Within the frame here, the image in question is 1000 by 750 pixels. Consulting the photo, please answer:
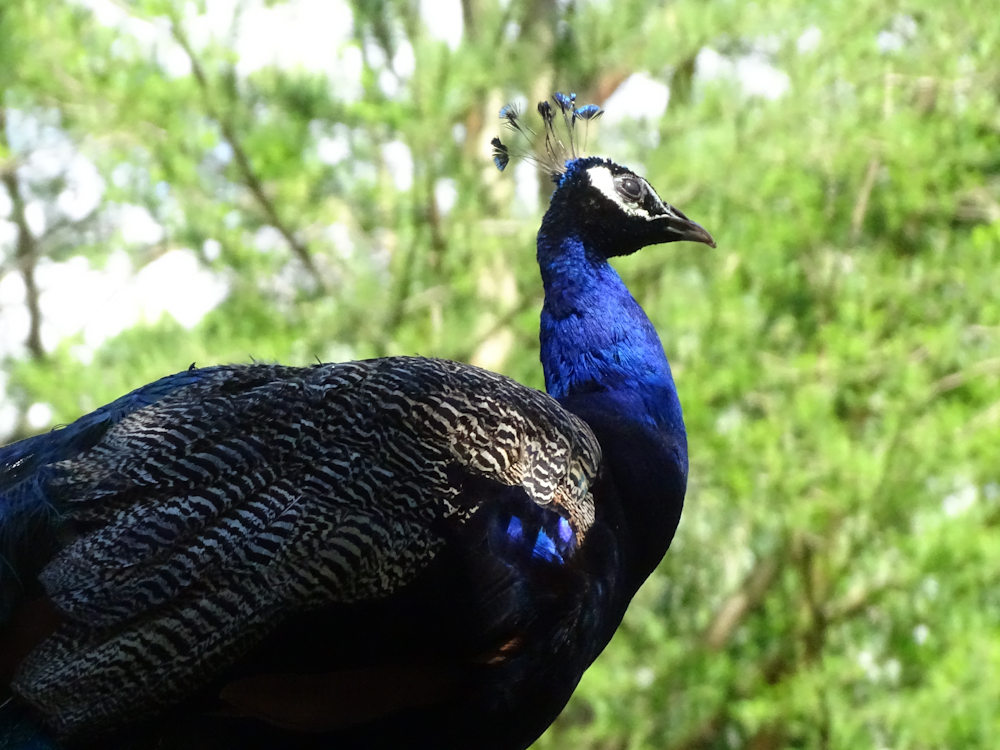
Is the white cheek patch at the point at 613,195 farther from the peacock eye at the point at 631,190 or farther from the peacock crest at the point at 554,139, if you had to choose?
the peacock crest at the point at 554,139

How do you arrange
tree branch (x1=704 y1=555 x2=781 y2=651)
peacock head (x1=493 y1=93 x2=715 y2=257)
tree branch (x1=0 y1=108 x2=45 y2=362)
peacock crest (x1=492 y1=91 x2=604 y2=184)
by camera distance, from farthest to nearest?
1. tree branch (x1=0 y1=108 x2=45 y2=362)
2. tree branch (x1=704 y1=555 x2=781 y2=651)
3. peacock crest (x1=492 y1=91 x2=604 y2=184)
4. peacock head (x1=493 y1=93 x2=715 y2=257)

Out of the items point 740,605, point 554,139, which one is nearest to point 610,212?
point 554,139

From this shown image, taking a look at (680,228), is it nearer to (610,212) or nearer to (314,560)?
(610,212)

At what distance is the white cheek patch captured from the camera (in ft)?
8.82

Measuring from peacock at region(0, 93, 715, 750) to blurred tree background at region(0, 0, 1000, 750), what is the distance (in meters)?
2.89

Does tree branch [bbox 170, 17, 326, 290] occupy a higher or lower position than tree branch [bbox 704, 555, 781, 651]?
higher

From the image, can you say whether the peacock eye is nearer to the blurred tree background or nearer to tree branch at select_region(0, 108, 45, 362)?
the blurred tree background

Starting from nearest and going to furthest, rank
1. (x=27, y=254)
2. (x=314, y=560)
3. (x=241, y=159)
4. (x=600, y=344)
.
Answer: (x=314, y=560), (x=600, y=344), (x=241, y=159), (x=27, y=254)

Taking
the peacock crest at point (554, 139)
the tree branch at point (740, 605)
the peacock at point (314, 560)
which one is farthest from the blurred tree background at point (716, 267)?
Result: the peacock at point (314, 560)

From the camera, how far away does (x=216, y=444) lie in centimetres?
172

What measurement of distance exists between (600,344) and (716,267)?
121 inches

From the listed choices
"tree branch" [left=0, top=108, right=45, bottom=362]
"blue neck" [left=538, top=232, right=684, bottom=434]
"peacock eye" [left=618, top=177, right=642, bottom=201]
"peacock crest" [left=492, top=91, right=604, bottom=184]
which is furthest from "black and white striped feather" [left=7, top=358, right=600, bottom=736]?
"tree branch" [left=0, top=108, right=45, bottom=362]

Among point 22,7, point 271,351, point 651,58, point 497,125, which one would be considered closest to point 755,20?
point 651,58

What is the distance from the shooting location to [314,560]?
1.60m
